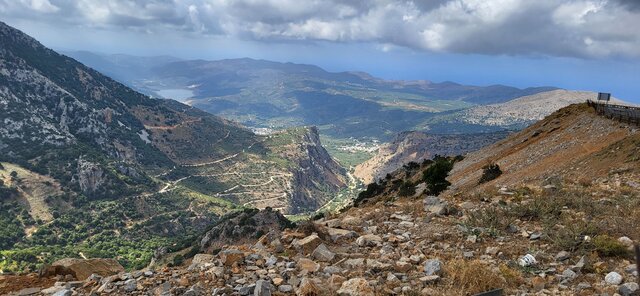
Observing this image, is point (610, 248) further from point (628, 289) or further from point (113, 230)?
point (113, 230)

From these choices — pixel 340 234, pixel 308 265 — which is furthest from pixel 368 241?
pixel 308 265

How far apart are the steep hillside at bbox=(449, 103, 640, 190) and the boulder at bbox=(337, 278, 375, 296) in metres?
17.3

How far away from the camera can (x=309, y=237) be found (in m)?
11.5

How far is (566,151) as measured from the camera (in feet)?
110

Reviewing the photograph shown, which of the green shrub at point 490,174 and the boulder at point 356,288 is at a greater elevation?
the boulder at point 356,288

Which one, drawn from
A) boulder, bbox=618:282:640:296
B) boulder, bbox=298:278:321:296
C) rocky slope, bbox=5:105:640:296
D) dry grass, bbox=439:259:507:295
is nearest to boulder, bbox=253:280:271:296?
rocky slope, bbox=5:105:640:296

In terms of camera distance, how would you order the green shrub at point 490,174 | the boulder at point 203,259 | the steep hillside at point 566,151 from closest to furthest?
the boulder at point 203,259 < the steep hillside at point 566,151 < the green shrub at point 490,174

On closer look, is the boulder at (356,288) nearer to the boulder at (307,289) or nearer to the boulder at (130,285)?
the boulder at (307,289)

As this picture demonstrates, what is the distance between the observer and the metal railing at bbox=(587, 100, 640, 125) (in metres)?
34.3

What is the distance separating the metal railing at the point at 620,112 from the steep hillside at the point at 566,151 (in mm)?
722

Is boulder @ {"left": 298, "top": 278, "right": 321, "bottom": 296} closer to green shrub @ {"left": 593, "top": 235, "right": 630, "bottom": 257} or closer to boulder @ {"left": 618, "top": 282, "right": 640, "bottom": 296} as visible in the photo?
boulder @ {"left": 618, "top": 282, "right": 640, "bottom": 296}

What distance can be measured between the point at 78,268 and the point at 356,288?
340 inches

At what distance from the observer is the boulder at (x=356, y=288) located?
8.05 meters

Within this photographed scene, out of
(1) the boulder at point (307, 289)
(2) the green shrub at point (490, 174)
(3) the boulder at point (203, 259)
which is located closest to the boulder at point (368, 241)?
(1) the boulder at point (307, 289)
